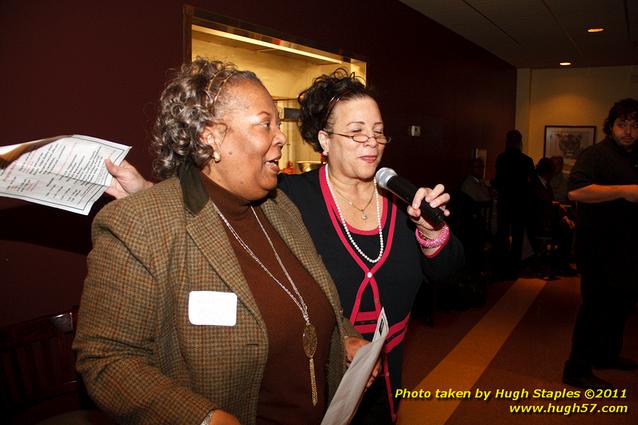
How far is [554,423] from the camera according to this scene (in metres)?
3.24

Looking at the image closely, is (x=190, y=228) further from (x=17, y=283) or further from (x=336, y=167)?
(x=17, y=283)

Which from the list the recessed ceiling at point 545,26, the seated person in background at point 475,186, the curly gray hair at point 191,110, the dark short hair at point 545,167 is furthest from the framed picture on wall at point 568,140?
the curly gray hair at point 191,110

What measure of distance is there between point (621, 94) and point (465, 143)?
4.58 meters

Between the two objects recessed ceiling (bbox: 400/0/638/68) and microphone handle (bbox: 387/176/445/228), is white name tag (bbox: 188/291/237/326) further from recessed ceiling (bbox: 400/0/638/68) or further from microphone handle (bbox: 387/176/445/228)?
recessed ceiling (bbox: 400/0/638/68)

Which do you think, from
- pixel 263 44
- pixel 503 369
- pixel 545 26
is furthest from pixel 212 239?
pixel 545 26

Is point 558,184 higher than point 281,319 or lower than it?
lower

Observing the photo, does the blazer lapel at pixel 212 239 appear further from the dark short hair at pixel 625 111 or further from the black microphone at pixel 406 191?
the dark short hair at pixel 625 111

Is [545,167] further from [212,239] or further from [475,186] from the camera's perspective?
[212,239]

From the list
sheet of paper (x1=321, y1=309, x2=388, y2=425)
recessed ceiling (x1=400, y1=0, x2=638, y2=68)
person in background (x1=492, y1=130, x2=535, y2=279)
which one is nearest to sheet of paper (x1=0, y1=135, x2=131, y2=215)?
sheet of paper (x1=321, y1=309, x2=388, y2=425)

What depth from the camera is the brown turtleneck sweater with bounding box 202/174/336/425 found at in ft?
4.29

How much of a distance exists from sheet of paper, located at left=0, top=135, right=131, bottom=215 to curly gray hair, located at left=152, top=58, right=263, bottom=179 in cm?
19

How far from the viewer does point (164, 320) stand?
1187mm

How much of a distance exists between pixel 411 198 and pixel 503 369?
10.0ft

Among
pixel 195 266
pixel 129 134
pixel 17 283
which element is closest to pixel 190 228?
pixel 195 266
